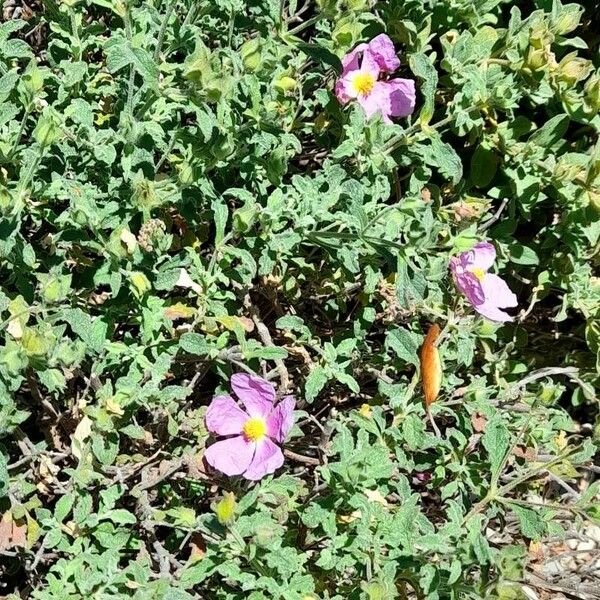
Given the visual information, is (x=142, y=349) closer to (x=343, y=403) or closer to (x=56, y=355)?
(x=56, y=355)

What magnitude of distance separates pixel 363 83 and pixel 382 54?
0.10 meters

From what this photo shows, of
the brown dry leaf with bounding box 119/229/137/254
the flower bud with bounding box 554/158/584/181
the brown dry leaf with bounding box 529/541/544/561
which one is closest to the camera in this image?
the brown dry leaf with bounding box 119/229/137/254

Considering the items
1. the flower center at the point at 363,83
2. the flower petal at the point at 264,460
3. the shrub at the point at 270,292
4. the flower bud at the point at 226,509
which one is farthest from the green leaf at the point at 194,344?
the flower center at the point at 363,83

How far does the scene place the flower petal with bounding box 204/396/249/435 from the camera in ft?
5.63

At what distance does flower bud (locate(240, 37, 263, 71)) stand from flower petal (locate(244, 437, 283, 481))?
0.73 meters

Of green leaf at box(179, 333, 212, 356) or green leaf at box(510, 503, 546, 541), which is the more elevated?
green leaf at box(179, 333, 212, 356)

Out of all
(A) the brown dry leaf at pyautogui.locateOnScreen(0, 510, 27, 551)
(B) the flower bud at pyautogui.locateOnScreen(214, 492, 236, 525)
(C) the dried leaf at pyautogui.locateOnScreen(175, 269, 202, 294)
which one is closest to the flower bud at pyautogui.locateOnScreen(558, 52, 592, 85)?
(C) the dried leaf at pyautogui.locateOnScreen(175, 269, 202, 294)

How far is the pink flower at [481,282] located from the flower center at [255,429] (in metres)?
0.51

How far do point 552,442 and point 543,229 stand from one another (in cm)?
56

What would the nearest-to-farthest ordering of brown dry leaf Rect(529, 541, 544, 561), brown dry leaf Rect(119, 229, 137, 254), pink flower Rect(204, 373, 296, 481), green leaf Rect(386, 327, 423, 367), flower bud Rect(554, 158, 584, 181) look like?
brown dry leaf Rect(119, 229, 137, 254) < pink flower Rect(204, 373, 296, 481) < green leaf Rect(386, 327, 423, 367) < flower bud Rect(554, 158, 584, 181) < brown dry leaf Rect(529, 541, 544, 561)

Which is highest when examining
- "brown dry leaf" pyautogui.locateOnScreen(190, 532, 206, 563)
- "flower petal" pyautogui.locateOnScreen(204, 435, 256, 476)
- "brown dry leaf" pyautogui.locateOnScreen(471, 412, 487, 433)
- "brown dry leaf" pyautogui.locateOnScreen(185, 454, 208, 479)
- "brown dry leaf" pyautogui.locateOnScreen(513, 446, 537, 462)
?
"flower petal" pyautogui.locateOnScreen(204, 435, 256, 476)

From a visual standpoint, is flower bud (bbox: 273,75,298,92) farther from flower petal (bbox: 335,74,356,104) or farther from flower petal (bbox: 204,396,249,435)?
flower petal (bbox: 204,396,249,435)

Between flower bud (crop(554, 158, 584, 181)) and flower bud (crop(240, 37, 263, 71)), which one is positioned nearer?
flower bud (crop(240, 37, 263, 71))

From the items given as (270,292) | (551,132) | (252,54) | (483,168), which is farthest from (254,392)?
(551,132)
